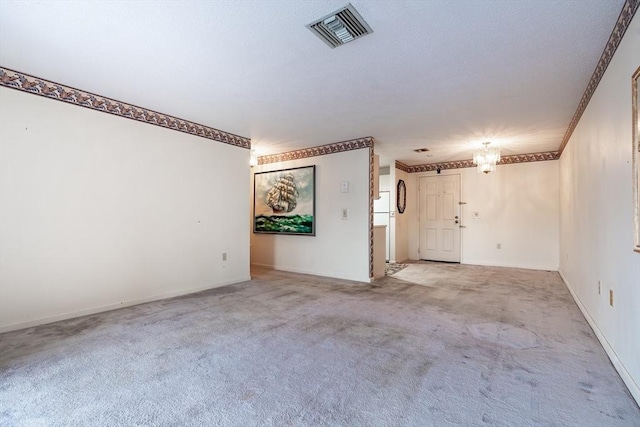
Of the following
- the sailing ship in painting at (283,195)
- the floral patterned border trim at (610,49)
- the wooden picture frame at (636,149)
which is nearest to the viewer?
the wooden picture frame at (636,149)

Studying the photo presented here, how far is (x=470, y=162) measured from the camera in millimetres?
6695

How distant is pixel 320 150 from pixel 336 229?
1.41 meters

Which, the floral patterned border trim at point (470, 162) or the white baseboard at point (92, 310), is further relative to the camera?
the floral patterned border trim at point (470, 162)

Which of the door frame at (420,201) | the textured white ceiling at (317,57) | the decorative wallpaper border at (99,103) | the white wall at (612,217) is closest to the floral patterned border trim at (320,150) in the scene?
the textured white ceiling at (317,57)

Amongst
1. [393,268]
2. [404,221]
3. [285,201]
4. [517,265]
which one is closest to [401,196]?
[404,221]

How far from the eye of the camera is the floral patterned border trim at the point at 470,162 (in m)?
5.96

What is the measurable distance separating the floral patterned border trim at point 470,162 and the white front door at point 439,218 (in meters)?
0.22

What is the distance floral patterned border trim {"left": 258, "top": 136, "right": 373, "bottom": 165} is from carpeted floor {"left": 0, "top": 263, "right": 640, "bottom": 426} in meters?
2.55

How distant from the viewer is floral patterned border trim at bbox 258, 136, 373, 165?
16.4 feet

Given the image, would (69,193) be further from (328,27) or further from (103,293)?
(328,27)

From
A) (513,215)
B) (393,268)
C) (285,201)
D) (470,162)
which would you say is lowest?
(393,268)

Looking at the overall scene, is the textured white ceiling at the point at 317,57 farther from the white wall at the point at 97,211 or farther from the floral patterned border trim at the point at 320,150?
the floral patterned border trim at the point at 320,150

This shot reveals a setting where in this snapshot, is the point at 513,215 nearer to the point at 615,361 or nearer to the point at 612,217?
the point at 612,217

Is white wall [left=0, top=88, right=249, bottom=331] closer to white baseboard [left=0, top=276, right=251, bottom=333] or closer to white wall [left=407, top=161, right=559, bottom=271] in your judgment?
white baseboard [left=0, top=276, right=251, bottom=333]
